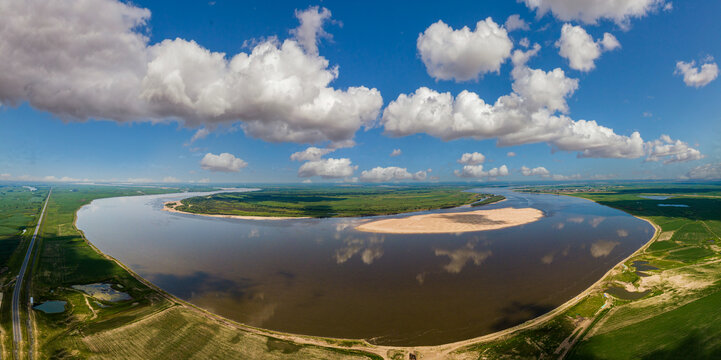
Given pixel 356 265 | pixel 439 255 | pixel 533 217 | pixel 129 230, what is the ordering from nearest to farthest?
pixel 356 265 < pixel 439 255 < pixel 129 230 < pixel 533 217

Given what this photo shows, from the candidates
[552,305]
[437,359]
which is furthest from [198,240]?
[552,305]

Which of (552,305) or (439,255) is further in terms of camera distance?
(439,255)

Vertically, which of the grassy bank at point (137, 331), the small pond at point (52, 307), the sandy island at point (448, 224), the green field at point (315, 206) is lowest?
the grassy bank at point (137, 331)

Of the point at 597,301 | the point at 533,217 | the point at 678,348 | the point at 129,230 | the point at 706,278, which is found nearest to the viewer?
the point at 678,348

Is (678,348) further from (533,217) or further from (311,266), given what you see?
(533,217)

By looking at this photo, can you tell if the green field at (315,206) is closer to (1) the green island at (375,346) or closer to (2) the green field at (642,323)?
(1) the green island at (375,346)

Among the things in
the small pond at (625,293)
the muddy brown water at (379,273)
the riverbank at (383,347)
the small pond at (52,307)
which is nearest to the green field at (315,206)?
the muddy brown water at (379,273)

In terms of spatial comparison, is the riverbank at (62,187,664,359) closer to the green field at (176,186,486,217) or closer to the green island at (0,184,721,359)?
the green island at (0,184,721,359)
